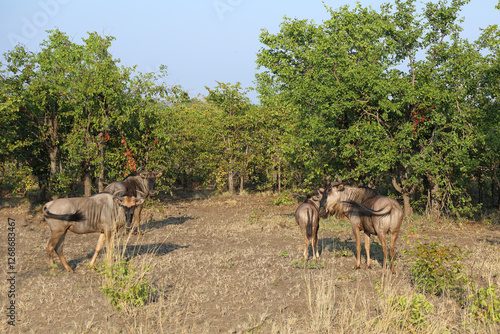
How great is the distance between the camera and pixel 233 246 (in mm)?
12891

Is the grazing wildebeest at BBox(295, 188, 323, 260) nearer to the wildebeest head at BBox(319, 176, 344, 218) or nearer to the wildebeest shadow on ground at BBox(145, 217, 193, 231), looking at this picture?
the wildebeest head at BBox(319, 176, 344, 218)

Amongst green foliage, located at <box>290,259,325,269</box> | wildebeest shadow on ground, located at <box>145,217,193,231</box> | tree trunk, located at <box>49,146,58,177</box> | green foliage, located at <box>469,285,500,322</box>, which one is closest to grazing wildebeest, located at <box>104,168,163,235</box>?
wildebeest shadow on ground, located at <box>145,217,193,231</box>

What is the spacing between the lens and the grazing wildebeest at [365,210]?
29.3 ft

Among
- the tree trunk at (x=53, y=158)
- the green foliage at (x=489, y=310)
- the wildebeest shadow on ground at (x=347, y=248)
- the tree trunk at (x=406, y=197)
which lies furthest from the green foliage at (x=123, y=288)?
the tree trunk at (x=53, y=158)

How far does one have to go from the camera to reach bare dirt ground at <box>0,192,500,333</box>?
645 centimetres

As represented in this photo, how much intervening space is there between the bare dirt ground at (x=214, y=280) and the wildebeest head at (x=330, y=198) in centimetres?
129

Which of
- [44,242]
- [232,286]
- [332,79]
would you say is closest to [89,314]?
[232,286]

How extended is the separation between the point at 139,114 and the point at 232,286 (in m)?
12.6

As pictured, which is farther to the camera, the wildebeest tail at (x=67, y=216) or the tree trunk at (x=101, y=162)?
the tree trunk at (x=101, y=162)

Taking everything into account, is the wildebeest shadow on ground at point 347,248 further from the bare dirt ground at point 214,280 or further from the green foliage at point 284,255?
the green foliage at point 284,255

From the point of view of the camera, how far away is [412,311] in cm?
592


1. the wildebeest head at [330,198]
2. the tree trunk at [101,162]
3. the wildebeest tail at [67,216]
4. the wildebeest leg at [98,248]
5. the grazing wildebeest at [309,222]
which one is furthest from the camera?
the tree trunk at [101,162]

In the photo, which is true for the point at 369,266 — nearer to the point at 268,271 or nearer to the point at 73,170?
the point at 268,271

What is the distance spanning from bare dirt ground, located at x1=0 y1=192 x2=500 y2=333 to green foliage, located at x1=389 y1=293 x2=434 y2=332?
538 millimetres
